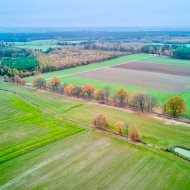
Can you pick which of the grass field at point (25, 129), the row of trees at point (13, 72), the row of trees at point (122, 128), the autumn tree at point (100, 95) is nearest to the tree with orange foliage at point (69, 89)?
the autumn tree at point (100, 95)

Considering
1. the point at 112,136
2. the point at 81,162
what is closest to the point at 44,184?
the point at 81,162

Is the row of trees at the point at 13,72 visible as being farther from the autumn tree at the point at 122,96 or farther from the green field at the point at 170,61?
the green field at the point at 170,61

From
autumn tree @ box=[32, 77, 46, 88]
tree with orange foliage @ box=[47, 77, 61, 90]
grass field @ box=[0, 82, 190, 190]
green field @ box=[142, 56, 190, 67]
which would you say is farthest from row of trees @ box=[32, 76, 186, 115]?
green field @ box=[142, 56, 190, 67]

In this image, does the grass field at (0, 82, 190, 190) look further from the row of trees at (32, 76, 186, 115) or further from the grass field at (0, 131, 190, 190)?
the row of trees at (32, 76, 186, 115)

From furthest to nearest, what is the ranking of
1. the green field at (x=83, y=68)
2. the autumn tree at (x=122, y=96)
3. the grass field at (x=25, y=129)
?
the green field at (x=83, y=68), the autumn tree at (x=122, y=96), the grass field at (x=25, y=129)

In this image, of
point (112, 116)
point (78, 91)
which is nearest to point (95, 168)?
point (112, 116)

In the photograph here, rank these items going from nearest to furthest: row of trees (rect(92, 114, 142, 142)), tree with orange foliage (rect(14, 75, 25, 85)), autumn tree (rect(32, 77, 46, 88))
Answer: row of trees (rect(92, 114, 142, 142)) < autumn tree (rect(32, 77, 46, 88)) < tree with orange foliage (rect(14, 75, 25, 85))
